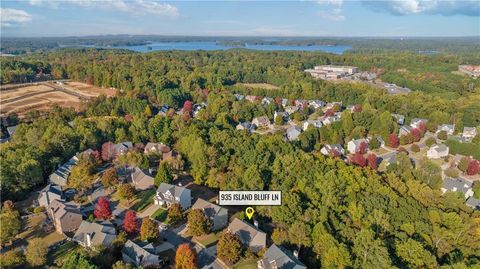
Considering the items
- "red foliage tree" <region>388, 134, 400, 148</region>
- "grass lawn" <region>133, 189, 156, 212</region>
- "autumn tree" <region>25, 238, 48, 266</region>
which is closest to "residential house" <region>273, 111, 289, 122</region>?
"red foliage tree" <region>388, 134, 400, 148</region>

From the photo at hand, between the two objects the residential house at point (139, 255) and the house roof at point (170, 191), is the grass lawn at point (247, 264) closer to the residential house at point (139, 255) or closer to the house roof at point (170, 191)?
the residential house at point (139, 255)

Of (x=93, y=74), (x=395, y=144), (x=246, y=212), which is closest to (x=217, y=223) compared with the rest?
(x=246, y=212)

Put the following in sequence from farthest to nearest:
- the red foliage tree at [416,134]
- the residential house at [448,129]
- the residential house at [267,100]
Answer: the residential house at [267,100]
the residential house at [448,129]
the red foliage tree at [416,134]

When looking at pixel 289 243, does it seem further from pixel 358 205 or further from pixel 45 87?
pixel 45 87

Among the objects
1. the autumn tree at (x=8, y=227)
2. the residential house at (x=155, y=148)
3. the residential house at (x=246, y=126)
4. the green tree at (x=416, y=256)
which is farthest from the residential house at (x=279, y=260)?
the residential house at (x=246, y=126)

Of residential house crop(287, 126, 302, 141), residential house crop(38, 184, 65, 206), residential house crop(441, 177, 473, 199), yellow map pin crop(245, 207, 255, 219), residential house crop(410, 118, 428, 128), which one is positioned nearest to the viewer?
yellow map pin crop(245, 207, 255, 219)

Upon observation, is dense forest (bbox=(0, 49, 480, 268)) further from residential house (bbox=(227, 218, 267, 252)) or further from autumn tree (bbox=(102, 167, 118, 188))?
autumn tree (bbox=(102, 167, 118, 188))
